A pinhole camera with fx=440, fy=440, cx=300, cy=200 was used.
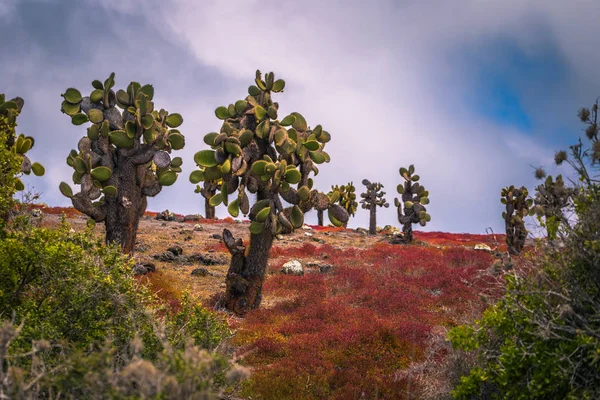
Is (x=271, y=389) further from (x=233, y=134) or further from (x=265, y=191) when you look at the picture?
(x=233, y=134)

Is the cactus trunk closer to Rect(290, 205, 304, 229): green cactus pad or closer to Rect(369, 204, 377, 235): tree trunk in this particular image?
Rect(290, 205, 304, 229): green cactus pad

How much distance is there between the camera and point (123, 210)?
1506 cm

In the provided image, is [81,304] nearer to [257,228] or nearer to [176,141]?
[257,228]

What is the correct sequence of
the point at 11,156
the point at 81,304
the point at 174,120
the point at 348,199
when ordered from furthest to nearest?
the point at 348,199 < the point at 174,120 < the point at 11,156 < the point at 81,304

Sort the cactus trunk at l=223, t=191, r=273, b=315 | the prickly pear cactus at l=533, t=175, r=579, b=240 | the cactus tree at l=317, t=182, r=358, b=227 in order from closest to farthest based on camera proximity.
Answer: the prickly pear cactus at l=533, t=175, r=579, b=240 < the cactus trunk at l=223, t=191, r=273, b=315 < the cactus tree at l=317, t=182, r=358, b=227

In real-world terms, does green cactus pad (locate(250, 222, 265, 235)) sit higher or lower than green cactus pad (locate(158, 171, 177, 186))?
lower

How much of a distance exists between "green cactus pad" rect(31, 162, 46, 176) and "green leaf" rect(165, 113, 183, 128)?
4.53 meters

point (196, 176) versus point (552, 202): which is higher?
point (196, 176)

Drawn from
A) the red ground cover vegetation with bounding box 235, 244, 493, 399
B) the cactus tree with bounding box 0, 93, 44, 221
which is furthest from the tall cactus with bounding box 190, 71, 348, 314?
the cactus tree with bounding box 0, 93, 44, 221

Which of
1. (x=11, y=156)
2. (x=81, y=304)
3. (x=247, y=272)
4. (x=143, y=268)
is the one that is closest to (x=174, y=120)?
(x=143, y=268)

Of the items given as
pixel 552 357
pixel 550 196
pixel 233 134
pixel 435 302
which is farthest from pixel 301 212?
pixel 552 357

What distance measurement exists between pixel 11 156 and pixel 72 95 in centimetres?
611

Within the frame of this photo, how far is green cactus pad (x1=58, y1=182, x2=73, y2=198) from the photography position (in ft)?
47.7

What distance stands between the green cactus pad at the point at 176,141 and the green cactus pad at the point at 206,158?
322cm
